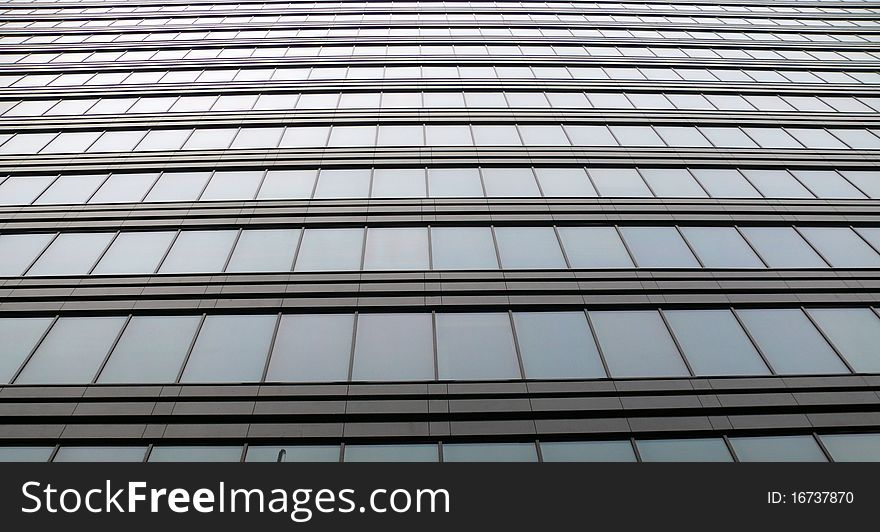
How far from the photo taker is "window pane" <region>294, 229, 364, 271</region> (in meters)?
16.8

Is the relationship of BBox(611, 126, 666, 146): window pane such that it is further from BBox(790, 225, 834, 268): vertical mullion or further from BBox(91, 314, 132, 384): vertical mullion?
BBox(91, 314, 132, 384): vertical mullion

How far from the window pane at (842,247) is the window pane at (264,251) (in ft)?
53.3

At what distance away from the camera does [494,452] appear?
12203 mm

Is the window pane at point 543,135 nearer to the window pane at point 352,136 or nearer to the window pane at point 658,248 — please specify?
the window pane at point 658,248

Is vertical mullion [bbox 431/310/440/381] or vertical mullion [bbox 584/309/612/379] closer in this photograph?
vertical mullion [bbox 431/310/440/381]

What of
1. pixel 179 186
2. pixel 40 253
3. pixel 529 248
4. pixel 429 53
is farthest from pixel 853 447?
pixel 429 53

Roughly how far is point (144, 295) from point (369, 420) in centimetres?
770

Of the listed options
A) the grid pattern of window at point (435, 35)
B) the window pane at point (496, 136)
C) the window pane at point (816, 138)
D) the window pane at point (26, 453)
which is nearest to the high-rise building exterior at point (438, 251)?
the window pane at point (26, 453)

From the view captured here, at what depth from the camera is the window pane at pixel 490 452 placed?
12094 millimetres

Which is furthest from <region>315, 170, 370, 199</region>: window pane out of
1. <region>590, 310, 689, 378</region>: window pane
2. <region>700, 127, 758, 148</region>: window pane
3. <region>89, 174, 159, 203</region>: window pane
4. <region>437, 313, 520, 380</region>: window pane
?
<region>700, 127, 758, 148</region>: window pane

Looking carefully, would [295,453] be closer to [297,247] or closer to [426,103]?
[297,247]

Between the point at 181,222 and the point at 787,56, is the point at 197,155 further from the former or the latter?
the point at 787,56

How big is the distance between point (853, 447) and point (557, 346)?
21.7ft
